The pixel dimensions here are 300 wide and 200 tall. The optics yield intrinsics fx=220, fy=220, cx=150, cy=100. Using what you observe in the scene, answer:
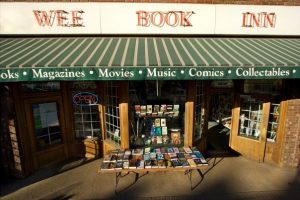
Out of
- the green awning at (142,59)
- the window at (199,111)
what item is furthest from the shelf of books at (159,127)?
the green awning at (142,59)

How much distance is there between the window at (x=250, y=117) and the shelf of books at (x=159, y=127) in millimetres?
2299

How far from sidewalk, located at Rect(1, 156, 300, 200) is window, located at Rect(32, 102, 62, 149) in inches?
36.9

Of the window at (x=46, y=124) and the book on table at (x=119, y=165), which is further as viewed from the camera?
the window at (x=46, y=124)

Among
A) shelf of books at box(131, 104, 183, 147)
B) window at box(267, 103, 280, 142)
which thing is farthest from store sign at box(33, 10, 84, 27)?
window at box(267, 103, 280, 142)

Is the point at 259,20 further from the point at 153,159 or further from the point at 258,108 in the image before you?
the point at 153,159

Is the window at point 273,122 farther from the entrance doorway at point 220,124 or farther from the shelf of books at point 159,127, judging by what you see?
the shelf of books at point 159,127

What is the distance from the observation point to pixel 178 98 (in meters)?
6.92

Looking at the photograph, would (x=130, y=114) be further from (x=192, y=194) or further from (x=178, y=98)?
(x=192, y=194)

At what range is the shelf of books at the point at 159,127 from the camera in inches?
277

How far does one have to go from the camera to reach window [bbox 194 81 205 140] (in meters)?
7.12

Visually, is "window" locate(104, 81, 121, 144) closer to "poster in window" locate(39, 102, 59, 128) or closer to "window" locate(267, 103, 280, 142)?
"poster in window" locate(39, 102, 59, 128)

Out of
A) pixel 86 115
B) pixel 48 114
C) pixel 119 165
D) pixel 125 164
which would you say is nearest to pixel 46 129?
pixel 48 114

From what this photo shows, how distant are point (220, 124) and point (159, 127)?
5.02m

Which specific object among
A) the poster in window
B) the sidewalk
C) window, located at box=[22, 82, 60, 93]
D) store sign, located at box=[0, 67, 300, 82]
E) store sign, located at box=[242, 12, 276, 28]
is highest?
store sign, located at box=[242, 12, 276, 28]
